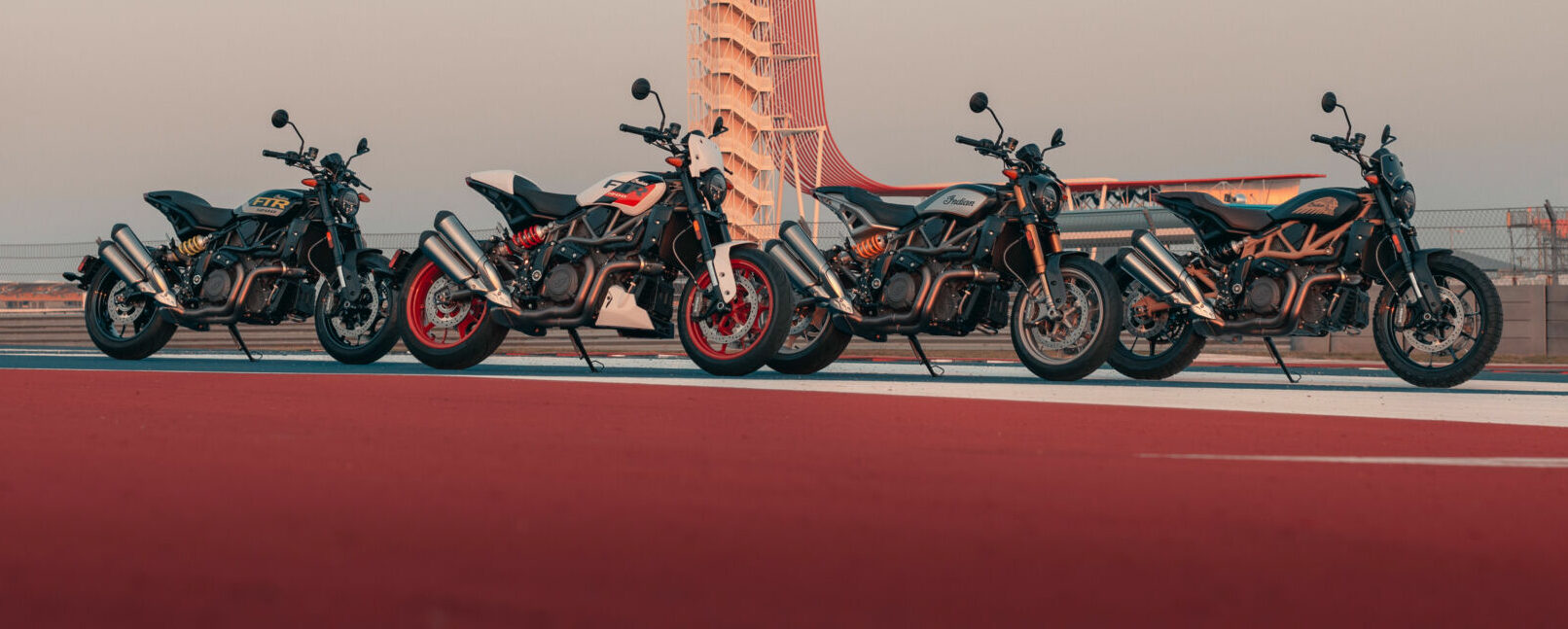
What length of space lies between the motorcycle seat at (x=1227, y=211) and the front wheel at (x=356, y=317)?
501 cm

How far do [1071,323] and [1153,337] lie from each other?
36.7 inches

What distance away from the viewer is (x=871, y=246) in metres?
8.59

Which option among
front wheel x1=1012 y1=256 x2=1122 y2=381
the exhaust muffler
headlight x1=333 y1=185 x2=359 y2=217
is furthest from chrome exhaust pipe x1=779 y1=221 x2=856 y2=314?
headlight x1=333 y1=185 x2=359 y2=217

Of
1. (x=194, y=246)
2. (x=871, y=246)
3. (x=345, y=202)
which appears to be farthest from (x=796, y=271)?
(x=194, y=246)

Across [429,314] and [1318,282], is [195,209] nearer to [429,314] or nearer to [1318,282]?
[429,314]

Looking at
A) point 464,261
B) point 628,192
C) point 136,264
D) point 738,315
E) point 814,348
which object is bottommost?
point 814,348

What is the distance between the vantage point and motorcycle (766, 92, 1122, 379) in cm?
758

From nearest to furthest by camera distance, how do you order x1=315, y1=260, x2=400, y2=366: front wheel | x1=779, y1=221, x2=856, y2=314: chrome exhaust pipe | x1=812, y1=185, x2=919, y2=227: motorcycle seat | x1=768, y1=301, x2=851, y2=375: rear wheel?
x1=779, y1=221, x2=856, y2=314: chrome exhaust pipe → x1=812, y1=185, x2=919, y2=227: motorcycle seat → x1=768, y1=301, x2=851, y2=375: rear wheel → x1=315, y1=260, x2=400, y2=366: front wheel

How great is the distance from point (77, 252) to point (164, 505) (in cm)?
1718

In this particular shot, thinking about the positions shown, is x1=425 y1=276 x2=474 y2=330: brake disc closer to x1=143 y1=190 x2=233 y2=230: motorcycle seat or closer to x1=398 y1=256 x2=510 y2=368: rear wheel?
x1=398 y1=256 x2=510 y2=368: rear wheel

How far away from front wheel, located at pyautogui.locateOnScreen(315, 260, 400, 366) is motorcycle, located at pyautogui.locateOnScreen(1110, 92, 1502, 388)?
15.5 ft

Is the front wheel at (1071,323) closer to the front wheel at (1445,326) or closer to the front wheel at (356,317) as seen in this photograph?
the front wheel at (1445,326)

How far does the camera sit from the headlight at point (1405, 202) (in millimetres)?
7750

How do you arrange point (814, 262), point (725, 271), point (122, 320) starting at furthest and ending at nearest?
1. point (122, 320)
2. point (814, 262)
3. point (725, 271)
